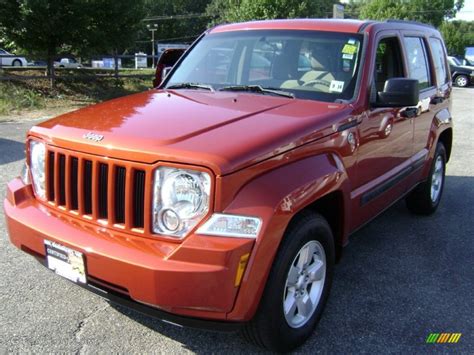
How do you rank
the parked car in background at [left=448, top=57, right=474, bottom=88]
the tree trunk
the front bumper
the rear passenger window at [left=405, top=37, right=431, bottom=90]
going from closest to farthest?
1. the front bumper
2. the rear passenger window at [left=405, top=37, right=431, bottom=90]
3. the tree trunk
4. the parked car in background at [left=448, top=57, right=474, bottom=88]

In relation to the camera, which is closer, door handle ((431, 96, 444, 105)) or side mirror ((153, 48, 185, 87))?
door handle ((431, 96, 444, 105))

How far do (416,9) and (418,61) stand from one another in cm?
6138

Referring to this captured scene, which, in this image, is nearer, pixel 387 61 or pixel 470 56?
pixel 387 61

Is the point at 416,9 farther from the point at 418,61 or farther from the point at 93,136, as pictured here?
the point at 93,136

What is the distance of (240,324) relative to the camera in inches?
94.3

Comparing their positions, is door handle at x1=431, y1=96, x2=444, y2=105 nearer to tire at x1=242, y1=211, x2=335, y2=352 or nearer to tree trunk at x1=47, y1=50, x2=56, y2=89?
tire at x1=242, y1=211, x2=335, y2=352

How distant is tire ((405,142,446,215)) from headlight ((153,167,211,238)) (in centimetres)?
342

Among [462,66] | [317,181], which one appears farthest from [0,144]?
[462,66]

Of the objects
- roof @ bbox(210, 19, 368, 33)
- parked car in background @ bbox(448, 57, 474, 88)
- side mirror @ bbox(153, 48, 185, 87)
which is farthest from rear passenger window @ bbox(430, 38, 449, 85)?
parked car in background @ bbox(448, 57, 474, 88)

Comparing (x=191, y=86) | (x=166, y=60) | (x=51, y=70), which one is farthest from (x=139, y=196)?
(x=51, y=70)

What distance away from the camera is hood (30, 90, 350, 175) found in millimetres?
2391

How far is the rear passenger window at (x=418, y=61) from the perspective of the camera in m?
4.41

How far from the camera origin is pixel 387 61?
4.14 m

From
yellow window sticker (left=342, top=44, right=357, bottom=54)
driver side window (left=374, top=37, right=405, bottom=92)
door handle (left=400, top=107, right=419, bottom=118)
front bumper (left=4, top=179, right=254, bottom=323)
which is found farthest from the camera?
door handle (left=400, top=107, right=419, bottom=118)
